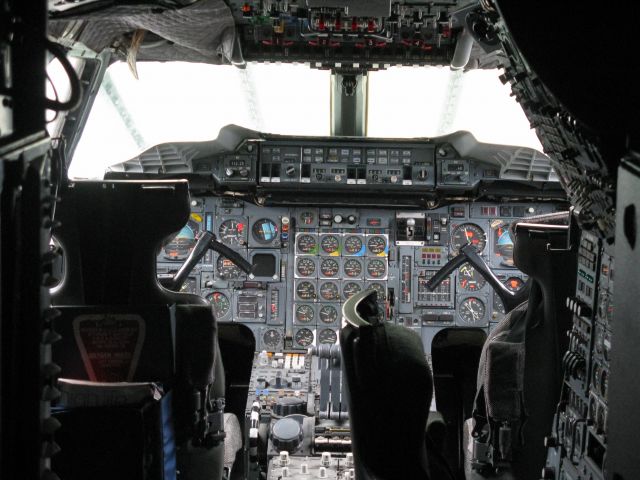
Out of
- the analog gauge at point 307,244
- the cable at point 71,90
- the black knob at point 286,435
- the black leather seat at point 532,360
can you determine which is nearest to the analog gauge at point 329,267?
the analog gauge at point 307,244

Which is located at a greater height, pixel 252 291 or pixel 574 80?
pixel 574 80

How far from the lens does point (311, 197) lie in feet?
21.5

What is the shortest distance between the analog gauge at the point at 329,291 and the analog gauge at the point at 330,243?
293 mm

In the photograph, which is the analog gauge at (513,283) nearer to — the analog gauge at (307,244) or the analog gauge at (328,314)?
the analog gauge at (328,314)

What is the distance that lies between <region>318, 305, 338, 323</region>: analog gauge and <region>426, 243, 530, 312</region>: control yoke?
831 millimetres

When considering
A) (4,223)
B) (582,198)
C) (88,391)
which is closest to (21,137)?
(4,223)

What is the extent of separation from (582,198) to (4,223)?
5.62 ft

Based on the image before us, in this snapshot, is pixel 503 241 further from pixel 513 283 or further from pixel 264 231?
pixel 264 231

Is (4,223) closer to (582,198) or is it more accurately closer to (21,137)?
(21,137)

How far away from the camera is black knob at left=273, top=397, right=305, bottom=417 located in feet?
17.1

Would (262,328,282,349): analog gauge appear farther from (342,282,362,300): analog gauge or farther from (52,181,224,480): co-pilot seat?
(52,181,224,480): co-pilot seat

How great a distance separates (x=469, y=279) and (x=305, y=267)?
4.48 ft

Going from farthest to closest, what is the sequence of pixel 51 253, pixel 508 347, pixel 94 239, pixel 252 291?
pixel 252 291, pixel 94 239, pixel 508 347, pixel 51 253

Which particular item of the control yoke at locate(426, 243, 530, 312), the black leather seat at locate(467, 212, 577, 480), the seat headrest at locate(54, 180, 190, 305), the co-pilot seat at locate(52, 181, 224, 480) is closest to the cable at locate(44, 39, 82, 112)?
the co-pilot seat at locate(52, 181, 224, 480)
